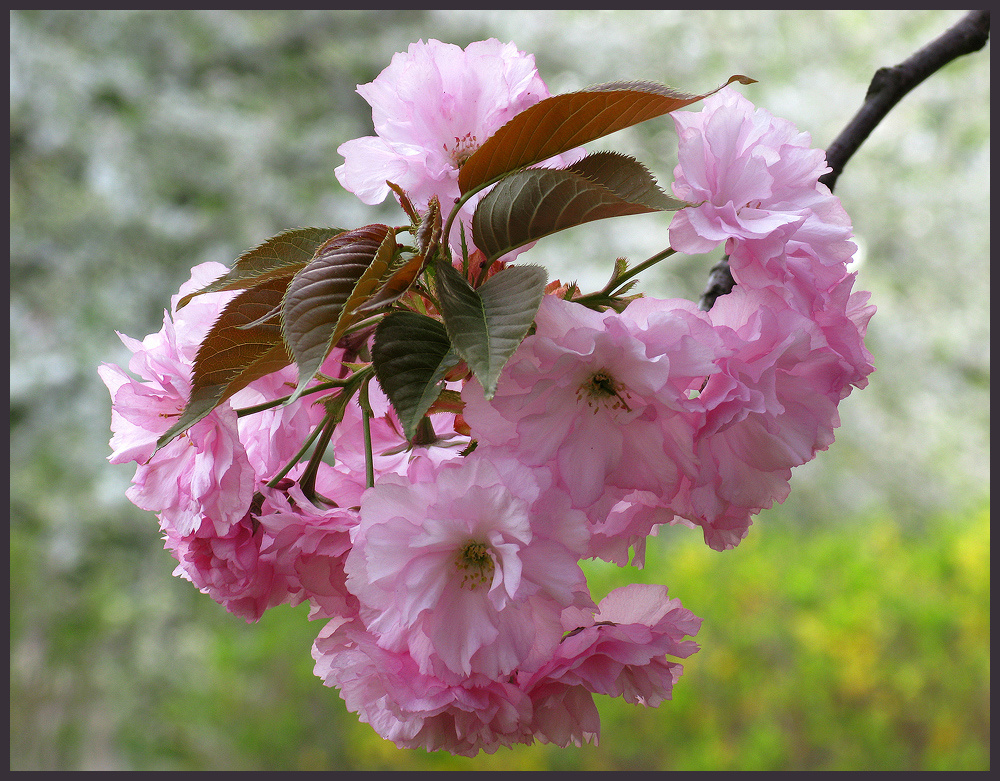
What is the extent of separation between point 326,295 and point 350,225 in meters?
2.75

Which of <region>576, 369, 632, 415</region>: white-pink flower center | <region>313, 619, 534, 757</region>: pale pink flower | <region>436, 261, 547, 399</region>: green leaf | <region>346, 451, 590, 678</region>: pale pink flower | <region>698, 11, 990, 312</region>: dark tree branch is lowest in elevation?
<region>313, 619, 534, 757</region>: pale pink flower

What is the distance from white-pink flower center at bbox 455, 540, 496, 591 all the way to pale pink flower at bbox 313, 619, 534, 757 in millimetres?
53

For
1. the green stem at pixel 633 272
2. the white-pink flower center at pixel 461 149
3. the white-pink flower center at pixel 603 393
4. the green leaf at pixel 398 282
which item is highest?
the white-pink flower center at pixel 461 149

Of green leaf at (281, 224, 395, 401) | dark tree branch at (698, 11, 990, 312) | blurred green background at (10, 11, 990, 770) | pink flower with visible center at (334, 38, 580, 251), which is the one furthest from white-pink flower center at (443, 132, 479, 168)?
blurred green background at (10, 11, 990, 770)

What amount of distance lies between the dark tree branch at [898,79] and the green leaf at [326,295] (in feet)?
1.49

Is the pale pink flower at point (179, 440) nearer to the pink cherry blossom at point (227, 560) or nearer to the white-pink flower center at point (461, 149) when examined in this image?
the pink cherry blossom at point (227, 560)

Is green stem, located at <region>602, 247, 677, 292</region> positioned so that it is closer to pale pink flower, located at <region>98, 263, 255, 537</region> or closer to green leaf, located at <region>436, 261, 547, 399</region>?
green leaf, located at <region>436, 261, 547, 399</region>

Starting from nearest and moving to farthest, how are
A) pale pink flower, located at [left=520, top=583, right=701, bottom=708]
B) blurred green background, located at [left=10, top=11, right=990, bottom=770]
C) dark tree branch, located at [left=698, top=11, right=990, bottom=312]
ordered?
pale pink flower, located at [left=520, top=583, right=701, bottom=708], dark tree branch, located at [left=698, top=11, right=990, bottom=312], blurred green background, located at [left=10, top=11, right=990, bottom=770]

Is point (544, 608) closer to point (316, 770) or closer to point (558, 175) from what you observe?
point (558, 175)

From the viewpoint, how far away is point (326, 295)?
43 cm

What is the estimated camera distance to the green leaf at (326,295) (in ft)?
1.33

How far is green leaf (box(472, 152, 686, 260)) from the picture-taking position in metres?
0.44

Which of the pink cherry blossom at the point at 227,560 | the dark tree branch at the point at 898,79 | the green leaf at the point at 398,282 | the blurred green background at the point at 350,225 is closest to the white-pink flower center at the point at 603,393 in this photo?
the green leaf at the point at 398,282

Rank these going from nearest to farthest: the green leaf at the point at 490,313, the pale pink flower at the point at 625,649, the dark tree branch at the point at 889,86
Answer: the green leaf at the point at 490,313
the pale pink flower at the point at 625,649
the dark tree branch at the point at 889,86
